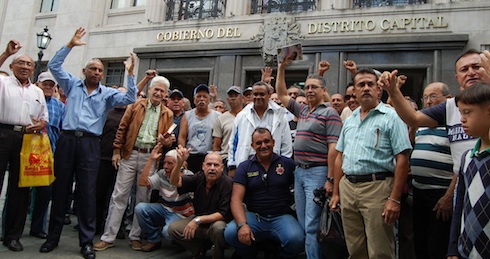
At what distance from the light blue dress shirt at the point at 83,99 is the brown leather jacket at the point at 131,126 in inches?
14.1

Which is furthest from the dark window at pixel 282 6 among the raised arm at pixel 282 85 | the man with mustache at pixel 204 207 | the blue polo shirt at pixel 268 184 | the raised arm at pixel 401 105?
the raised arm at pixel 401 105

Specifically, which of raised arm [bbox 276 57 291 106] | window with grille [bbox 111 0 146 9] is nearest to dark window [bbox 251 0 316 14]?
window with grille [bbox 111 0 146 9]

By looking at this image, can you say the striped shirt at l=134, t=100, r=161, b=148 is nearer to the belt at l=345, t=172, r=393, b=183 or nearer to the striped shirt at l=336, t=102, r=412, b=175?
A: the striped shirt at l=336, t=102, r=412, b=175

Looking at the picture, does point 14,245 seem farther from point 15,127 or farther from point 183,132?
point 183,132

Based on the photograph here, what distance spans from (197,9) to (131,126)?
9102 mm

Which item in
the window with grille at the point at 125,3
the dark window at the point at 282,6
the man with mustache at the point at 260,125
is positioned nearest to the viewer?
the man with mustache at the point at 260,125

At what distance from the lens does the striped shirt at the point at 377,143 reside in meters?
3.12

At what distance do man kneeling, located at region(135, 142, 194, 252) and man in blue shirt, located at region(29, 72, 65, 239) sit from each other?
1.41 meters

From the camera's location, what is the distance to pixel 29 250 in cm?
418

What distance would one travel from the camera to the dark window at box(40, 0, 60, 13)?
15.8 metres

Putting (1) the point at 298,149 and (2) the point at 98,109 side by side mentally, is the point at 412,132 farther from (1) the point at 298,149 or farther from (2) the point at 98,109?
(2) the point at 98,109

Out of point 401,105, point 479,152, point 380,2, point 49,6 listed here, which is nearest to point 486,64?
point 401,105

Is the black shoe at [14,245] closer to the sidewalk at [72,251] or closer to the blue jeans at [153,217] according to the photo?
the sidewalk at [72,251]

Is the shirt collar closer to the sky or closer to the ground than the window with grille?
closer to the ground
